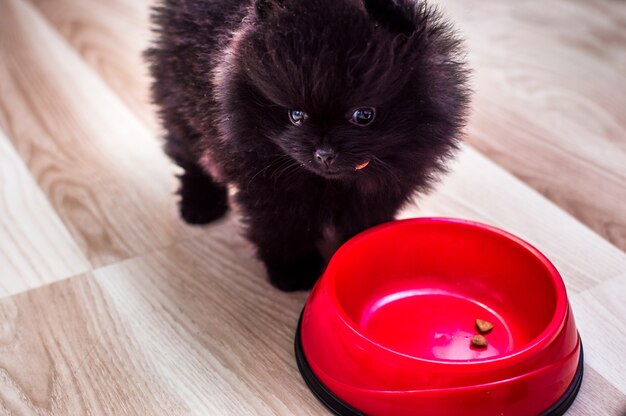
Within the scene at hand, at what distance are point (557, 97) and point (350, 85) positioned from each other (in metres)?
1.24

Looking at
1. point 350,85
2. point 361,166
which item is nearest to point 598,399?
point 361,166

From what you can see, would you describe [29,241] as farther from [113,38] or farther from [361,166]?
[113,38]

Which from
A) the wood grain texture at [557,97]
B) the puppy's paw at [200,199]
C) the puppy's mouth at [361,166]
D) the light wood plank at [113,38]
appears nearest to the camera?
the puppy's mouth at [361,166]

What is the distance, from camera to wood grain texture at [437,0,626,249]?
5.70 feet

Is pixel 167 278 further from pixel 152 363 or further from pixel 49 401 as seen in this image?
pixel 49 401

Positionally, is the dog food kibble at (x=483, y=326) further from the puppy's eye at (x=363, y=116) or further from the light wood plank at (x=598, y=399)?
the puppy's eye at (x=363, y=116)

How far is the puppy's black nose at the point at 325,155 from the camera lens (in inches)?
43.1

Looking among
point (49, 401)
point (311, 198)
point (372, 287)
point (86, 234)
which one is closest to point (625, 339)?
point (372, 287)

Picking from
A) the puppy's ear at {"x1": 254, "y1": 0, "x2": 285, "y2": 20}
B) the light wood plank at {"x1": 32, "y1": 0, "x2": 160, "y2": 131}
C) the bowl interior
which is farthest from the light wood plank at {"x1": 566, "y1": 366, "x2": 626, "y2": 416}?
the light wood plank at {"x1": 32, "y1": 0, "x2": 160, "y2": 131}

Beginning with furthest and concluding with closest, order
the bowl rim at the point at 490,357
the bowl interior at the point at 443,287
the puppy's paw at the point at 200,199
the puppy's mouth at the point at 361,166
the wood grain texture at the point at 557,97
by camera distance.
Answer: the wood grain texture at the point at 557,97
the puppy's paw at the point at 200,199
the bowl interior at the point at 443,287
the puppy's mouth at the point at 361,166
the bowl rim at the point at 490,357

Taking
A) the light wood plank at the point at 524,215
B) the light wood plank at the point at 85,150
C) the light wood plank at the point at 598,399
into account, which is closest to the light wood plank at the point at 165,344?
the light wood plank at the point at 598,399

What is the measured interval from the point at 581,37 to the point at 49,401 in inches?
80.4

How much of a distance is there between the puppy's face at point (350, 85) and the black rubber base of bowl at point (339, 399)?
34 centimetres

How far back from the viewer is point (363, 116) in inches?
43.5
